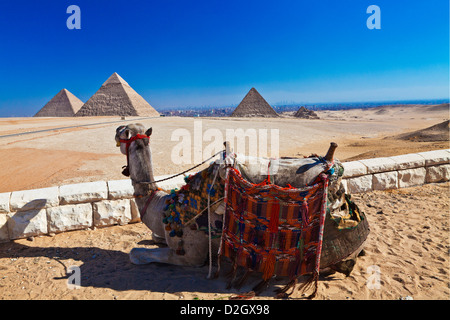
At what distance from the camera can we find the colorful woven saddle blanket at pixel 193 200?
2906 mm

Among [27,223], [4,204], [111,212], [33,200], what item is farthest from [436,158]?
[4,204]

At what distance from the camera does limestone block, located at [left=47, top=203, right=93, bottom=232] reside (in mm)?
4027

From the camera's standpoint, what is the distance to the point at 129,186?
440cm

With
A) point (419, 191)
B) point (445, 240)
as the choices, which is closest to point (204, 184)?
point (445, 240)

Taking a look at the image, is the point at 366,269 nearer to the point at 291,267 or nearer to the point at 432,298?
the point at 432,298

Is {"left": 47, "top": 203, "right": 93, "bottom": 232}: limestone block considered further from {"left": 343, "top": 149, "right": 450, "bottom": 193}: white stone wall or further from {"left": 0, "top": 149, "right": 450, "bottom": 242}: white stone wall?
{"left": 343, "top": 149, "right": 450, "bottom": 193}: white stone wall

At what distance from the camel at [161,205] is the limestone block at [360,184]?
2.73 m

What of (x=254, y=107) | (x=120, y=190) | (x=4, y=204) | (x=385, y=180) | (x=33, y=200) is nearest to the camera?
(x=4, y=204)

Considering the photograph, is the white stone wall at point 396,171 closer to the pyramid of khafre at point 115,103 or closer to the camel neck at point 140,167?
the camel neck at point 140,167

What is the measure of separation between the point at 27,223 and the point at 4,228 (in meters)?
0.25

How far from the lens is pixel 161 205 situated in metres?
3.22

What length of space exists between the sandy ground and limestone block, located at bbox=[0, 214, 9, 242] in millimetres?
88

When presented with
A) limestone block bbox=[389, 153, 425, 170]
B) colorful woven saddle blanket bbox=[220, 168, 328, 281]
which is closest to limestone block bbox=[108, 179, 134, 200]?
colorful woven saddle blanket bbox=[220, 168, 328, 281]

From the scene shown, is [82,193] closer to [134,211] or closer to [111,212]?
[111,212]
